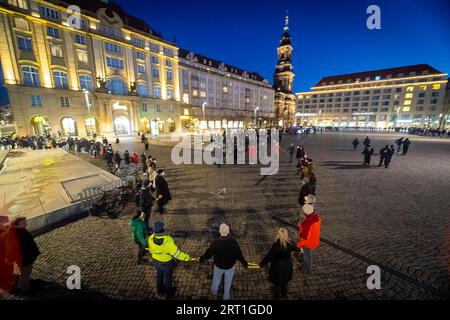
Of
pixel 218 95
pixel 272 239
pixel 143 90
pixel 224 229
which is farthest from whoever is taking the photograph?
pixel 218 95

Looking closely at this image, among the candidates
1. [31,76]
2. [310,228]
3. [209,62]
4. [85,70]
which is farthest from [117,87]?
[310,228]

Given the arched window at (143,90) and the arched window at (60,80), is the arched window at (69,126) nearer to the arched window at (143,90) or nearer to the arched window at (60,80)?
the arched window at (60,80)

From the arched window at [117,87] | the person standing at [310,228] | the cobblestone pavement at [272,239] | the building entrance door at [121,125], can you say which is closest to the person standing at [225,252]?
the cobblestone pavement at [272,239]

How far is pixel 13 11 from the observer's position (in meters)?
25.8

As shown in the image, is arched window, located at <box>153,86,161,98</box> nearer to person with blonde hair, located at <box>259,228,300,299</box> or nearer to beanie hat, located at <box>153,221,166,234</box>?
beanie hat, located at <box>153,221,166,234</box>

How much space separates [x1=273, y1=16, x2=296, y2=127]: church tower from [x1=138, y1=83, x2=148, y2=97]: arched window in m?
63.3

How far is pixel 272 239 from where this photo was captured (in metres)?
5.63

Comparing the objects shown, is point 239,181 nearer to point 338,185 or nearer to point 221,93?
point 338,185

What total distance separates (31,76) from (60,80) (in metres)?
3.37

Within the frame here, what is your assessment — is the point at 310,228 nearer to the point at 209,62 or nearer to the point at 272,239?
the point at 272,239

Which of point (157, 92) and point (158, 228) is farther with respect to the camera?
point (157, 92)

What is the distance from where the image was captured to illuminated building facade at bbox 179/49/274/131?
179 ft

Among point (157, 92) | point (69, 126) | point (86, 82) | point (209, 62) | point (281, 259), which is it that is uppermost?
point (209, 62)

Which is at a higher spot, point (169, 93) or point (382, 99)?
point (382, 99)
